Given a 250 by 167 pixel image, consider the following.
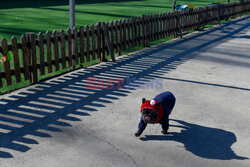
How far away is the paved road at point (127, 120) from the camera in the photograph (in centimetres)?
420

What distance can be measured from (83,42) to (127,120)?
392 centimetres

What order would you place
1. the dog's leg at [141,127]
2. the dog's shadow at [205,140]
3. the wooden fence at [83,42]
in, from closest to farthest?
1. the dog's shadow at [205,140]
2. the dog's leg at [141,127]
3. the wooden fence at [83,42]

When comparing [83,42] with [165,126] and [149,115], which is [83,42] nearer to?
[165,126]

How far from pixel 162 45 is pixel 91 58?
3930 mm

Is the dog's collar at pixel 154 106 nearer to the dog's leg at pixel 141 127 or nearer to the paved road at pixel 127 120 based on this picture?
the dog's leg at pixel 141 127

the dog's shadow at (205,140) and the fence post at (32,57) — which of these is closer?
the dog's shadow at (205,140)

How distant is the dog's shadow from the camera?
435 centimetres

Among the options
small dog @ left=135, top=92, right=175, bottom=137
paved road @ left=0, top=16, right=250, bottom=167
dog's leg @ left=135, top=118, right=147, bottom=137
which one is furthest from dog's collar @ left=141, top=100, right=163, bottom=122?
paved road @ left=0, top=16, right=250, bottom=167

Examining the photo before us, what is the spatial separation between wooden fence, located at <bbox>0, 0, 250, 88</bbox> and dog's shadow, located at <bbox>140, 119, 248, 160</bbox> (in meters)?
3.62

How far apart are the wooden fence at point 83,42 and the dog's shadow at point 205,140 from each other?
3.62 meters

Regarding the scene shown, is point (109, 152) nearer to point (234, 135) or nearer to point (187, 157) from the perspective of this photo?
point (187, 157)

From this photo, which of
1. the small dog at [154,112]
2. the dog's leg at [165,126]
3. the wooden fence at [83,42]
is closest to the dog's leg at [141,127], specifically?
the small dog at [154,112]

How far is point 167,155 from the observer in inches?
168

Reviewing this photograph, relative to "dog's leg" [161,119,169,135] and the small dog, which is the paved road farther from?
the small dog
